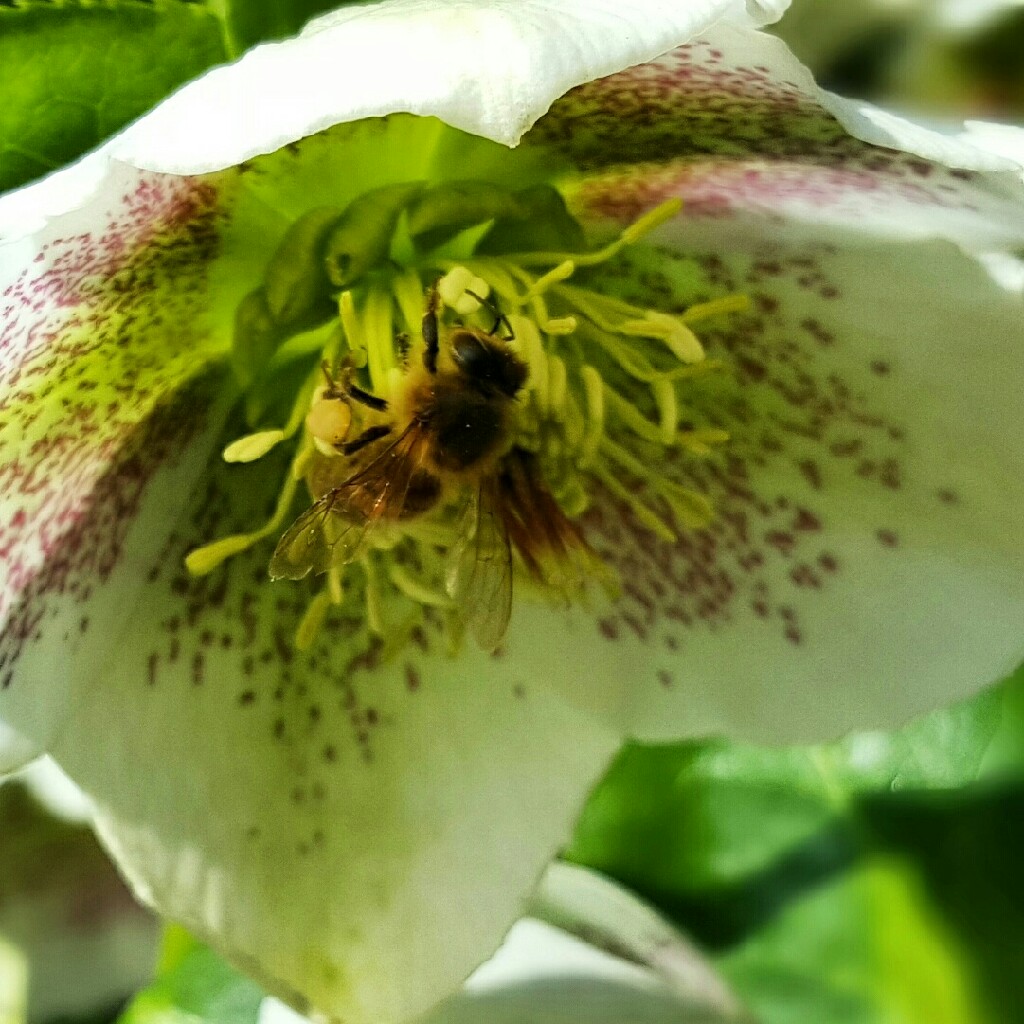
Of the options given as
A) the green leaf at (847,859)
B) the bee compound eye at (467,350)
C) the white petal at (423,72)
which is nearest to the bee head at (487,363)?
the bee compound eye at (467,350)

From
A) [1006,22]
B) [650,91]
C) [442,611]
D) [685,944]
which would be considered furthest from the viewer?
[1006,22]

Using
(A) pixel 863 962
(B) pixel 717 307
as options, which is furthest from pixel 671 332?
(A) pixel 863 962

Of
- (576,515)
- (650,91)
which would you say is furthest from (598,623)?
(650,91)

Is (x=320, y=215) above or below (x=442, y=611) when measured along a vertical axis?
above

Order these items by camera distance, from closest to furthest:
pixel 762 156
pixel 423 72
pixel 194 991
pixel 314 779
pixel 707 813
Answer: pixel 423 72, pixel 762 156, pixel 314 779, pixel 194 991, pixel 707 813

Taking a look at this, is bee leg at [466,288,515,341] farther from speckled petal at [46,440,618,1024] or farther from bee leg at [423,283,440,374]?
speckled petal at [46,440,618,1024]

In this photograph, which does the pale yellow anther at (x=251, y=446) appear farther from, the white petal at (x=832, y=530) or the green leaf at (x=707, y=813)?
the green leaf at (x=707, y=813)

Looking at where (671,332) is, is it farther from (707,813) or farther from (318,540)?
(707,813)

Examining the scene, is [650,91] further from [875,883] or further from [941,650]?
[875,883]
